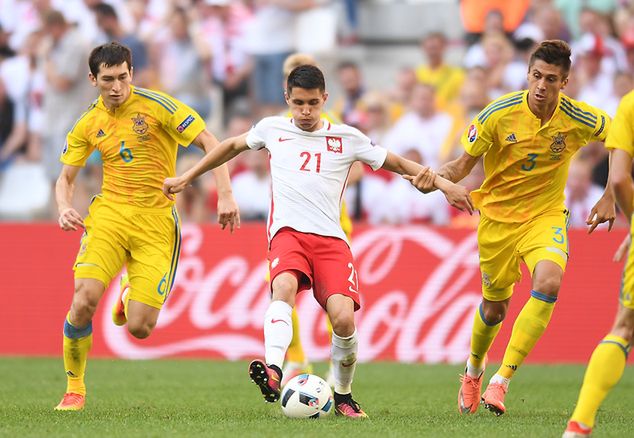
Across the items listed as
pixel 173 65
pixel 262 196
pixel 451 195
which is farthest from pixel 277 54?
pixel 451 195

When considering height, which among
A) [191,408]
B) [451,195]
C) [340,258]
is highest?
[451,195]

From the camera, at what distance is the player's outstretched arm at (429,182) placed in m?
8.51

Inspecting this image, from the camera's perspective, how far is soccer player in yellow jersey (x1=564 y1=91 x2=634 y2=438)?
6.83m

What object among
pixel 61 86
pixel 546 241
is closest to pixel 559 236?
pixel 546 241

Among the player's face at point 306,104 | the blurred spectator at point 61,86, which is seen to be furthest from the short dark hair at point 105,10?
the player's face at point 306,104

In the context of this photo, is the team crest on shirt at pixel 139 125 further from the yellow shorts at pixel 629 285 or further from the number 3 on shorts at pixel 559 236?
the yellow shorts at pixel 629 285

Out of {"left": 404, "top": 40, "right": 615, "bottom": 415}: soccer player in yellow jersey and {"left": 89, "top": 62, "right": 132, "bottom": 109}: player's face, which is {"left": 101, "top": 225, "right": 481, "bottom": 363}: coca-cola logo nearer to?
{"left": 404, "top": 40, "right": 615, "bottom": 415}: soccer player in yellow jersey

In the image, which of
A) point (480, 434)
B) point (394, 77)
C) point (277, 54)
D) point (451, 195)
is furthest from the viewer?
point (394, 77)

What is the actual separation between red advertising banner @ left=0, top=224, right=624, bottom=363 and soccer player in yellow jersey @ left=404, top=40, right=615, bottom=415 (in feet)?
17.0

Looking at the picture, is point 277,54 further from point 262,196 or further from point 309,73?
point 309,73

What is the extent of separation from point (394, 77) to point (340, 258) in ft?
39.7

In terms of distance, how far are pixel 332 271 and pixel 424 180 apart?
0.94 m

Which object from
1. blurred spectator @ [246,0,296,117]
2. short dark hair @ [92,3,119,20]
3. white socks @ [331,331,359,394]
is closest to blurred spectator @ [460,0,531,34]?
blurred spectator @ [246,0,296,117]

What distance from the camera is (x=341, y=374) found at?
874 cm
